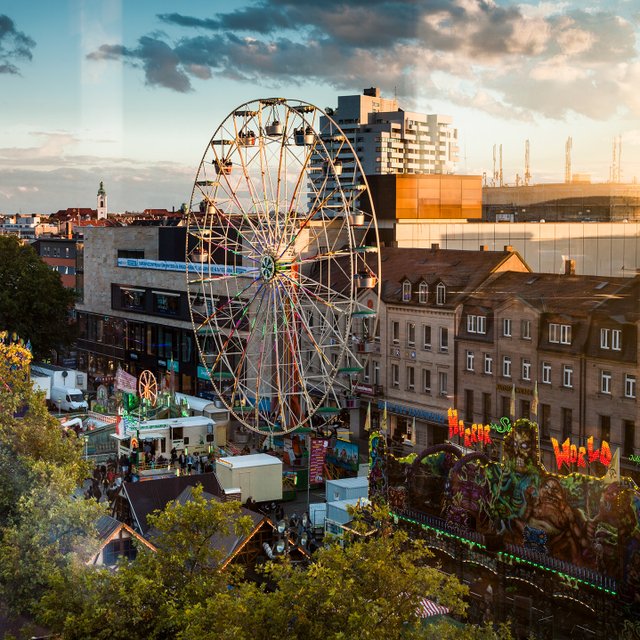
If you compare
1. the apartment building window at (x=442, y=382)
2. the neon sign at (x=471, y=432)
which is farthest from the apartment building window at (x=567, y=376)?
the apartment building window at (x=442, y=382)

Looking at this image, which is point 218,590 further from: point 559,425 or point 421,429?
point 421,429

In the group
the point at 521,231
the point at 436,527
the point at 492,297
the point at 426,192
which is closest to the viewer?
the point at 436,527

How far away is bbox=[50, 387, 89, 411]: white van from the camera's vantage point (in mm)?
53344

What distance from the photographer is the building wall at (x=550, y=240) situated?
128ft

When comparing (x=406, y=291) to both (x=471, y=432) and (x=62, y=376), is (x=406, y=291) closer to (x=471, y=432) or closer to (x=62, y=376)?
(x=471, y=432)

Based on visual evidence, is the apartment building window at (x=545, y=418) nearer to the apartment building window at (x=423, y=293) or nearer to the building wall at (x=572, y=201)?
the building wall at (x=572, y=201)

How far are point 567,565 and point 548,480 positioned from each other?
76.4 inches

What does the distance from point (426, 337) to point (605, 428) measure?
10620 millimetres

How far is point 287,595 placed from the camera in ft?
59.1

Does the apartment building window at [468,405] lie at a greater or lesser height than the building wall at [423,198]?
lesser

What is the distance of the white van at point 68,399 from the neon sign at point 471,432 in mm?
22265

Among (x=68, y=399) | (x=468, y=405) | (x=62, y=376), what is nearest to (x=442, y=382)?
(x=468, y=405)

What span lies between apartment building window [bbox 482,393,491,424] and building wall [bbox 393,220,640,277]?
17.4 feet

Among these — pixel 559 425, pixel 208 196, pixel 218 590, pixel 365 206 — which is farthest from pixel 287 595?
pixel 365 206
